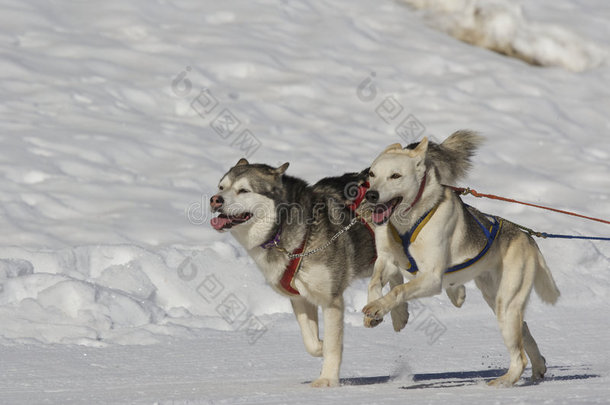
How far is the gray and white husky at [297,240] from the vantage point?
4797mm

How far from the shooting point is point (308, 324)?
5172 millimetres

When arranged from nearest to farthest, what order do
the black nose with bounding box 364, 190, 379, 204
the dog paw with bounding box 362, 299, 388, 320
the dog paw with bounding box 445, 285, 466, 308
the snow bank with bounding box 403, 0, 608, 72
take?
1. the dog paw with bounding box 362, 299, 388, 320
2. the black nose with bounding box 364, 190, 379, 204
3. the dog paw with bounding box 445, 285, 466, 308
4. the snow bank with bounding box 403, 0, 608, 72

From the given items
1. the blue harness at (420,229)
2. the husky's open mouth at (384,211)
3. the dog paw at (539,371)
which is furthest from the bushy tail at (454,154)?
the dog paw at (539,371)

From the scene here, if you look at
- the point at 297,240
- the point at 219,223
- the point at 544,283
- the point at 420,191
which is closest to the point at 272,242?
the point at 297,240

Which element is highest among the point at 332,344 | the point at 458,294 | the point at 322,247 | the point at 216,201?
the point at 216,201

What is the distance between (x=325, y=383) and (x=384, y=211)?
991mm

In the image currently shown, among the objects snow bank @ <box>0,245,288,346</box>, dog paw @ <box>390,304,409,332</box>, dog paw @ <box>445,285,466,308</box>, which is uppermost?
dog paw @ <box>445,285,466,308</box>

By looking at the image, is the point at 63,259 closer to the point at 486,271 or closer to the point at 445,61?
the point at 486,271

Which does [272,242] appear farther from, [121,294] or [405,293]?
[121,294]

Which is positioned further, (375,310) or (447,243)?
(447,243)

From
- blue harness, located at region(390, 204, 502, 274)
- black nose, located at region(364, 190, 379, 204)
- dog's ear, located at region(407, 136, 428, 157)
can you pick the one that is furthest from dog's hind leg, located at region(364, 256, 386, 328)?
dog's ear, located at region(407, 136, 428, 157)

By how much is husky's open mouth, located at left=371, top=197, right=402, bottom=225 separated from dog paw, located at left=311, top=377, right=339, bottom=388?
3.02 ft

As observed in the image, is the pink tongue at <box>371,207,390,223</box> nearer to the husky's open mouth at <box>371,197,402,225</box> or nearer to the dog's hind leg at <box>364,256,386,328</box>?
the husky's open mouth at <box>371,197,402,225</box>

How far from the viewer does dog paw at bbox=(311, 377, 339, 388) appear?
469 centimetres
